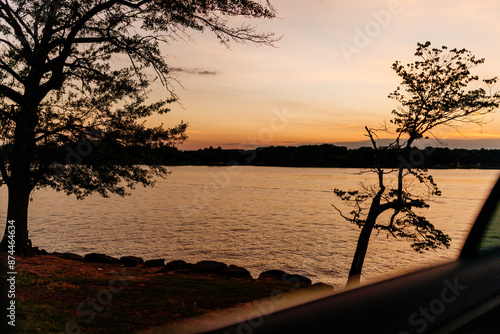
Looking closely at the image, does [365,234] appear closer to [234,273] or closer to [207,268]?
[234,273]

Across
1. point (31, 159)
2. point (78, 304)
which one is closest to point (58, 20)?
point (31, 159)

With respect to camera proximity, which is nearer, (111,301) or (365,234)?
(111,301)

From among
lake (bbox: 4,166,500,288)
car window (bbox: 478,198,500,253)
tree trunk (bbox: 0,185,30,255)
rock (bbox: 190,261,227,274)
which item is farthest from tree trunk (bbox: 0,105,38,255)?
lake (bbox: 4,166,500,288)

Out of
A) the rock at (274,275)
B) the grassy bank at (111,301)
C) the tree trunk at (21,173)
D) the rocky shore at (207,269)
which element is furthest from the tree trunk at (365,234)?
the tree trunk at (21,173)

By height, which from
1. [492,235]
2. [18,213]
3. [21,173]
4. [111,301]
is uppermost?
[492,235]

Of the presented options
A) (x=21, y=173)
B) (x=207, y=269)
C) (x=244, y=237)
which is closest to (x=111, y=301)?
(x=21, y=173)

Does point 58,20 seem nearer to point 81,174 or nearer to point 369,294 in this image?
point 81,174

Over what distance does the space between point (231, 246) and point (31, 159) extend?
26.2m

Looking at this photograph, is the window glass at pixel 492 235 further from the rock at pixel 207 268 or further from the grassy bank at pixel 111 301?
the rock at pixel 207 268

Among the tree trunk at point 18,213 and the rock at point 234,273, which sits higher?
the tree trunk at point 18,213

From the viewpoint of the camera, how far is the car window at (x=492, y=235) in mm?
1504

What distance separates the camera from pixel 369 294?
3.18 ft

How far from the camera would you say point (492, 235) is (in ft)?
5.09

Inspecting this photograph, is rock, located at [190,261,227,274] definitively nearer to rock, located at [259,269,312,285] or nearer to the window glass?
rock, located at [259,269,312,285]
